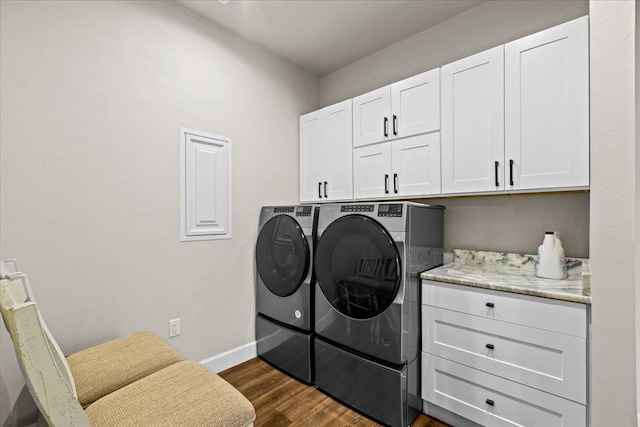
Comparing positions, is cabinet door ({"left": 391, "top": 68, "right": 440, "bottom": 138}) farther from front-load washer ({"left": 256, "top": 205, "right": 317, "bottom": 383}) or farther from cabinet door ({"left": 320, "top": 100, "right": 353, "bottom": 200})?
front-load washer ({"left": 256, "top": 205, "right": 317, "bottom": 383})

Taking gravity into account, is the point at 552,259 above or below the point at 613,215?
below

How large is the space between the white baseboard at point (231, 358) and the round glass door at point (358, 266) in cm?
98

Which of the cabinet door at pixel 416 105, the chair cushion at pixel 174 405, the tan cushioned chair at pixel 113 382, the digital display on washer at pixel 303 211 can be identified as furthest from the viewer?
the digital display on washer at pixel 303 211

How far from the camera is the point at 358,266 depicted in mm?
1915

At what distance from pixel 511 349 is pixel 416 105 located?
163 cm

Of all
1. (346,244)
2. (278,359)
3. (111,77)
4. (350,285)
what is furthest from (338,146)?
(278,359)

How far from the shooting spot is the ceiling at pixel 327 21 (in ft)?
7.06

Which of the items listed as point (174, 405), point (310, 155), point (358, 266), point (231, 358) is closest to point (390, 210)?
point (358, 266)

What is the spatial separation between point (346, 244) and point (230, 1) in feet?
6.25

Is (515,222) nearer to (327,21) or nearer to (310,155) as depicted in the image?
(310,155)

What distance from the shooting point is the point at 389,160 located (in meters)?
2.31

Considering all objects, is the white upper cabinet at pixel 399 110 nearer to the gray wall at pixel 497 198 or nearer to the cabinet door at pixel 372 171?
the cabinet door at pixel 372 171

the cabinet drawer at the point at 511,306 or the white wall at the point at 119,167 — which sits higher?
the white wall at the point at 119,167

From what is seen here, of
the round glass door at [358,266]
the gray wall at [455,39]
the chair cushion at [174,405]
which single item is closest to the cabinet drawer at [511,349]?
the round glass door at [358,266]
